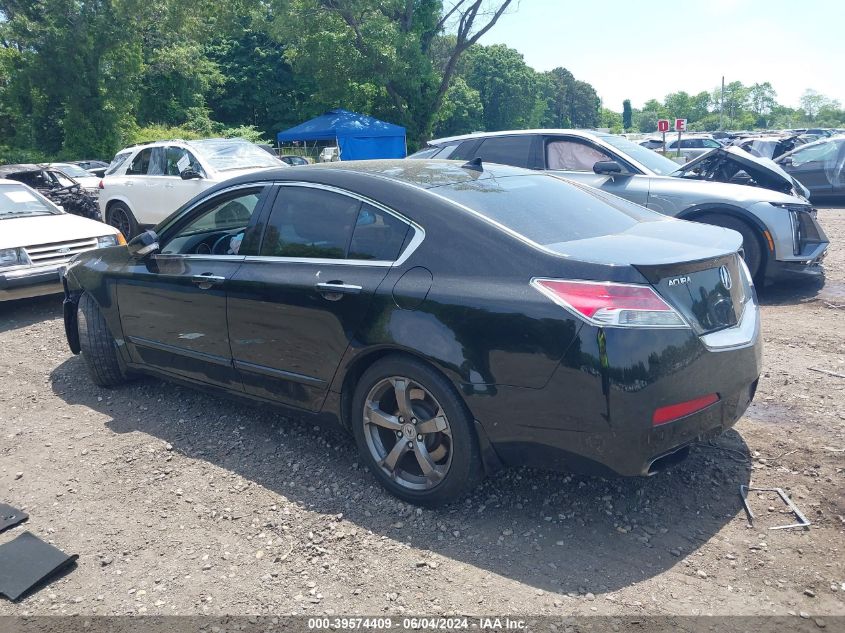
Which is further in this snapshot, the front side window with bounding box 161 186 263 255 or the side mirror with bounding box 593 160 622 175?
the side mirror with bounding box 593 160 622 175

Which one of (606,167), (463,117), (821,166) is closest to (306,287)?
(606,167)

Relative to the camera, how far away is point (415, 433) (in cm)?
344

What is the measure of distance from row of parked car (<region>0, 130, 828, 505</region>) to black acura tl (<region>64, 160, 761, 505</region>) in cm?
1

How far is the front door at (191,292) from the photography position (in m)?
4.31

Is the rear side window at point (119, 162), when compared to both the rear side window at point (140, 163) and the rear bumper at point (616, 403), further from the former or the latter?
the rear bumper at point (616, 403)

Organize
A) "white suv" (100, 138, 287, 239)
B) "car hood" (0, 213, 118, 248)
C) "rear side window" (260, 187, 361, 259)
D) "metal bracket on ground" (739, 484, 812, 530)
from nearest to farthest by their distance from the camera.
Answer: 1. "metal bracket on ground" (739, 484, 812, 530)
2. "rear side window" (260, 187, 361, 259)
3. "car hood" (0, 213, 118, 248)
4. "white suv" (100, 138, 287, 239)

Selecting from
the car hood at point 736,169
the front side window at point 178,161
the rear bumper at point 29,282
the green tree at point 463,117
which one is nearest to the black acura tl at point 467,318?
the rear bumper at point 29,282

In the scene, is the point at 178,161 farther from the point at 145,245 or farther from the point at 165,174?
the point at 145,245

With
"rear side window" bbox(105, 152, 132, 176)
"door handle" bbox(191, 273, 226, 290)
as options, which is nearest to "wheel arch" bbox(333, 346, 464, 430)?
"door handle" bbox(191, 273, 226, 290)

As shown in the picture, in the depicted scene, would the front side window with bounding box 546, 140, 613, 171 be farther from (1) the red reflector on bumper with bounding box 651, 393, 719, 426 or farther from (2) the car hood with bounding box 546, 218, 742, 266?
(1) the red reflector on bumper with bounding box 651, 393, 719, 426

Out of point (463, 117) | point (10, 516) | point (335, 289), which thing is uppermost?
point (463, 117)

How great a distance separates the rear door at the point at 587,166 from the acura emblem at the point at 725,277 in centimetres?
432

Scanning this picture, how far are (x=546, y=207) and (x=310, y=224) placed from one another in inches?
51.8

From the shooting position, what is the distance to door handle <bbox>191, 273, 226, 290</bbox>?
4262 millimetres
